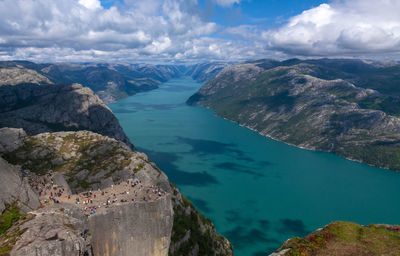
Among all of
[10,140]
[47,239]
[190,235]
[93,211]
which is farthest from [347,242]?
[10,140]

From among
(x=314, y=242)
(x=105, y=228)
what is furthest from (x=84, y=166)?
(x=314, y=242)

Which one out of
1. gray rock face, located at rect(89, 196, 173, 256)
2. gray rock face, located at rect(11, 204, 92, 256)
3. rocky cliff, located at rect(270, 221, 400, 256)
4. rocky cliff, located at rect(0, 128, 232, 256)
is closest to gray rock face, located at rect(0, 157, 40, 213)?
rocky cliff, located at rect(0, 128, 232, 256)

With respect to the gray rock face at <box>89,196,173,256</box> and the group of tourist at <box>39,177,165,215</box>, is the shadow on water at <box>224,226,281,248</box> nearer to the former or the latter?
the gray rock face at <box>89,196,173,256</box>

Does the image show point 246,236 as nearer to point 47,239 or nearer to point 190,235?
point 190,235

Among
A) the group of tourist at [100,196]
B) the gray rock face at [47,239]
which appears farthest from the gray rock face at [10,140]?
the gray rock face at [47,239]

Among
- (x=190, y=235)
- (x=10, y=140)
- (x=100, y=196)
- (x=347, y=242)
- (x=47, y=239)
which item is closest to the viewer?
→ (x=47, y=239)

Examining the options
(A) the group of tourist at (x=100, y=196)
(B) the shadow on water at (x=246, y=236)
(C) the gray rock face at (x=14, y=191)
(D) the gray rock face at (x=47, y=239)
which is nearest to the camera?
(D) the gray rock face at (x=47, y=239)

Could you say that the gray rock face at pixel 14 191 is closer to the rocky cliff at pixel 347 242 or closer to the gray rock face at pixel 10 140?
the rocky cliff at pixel 347 242
